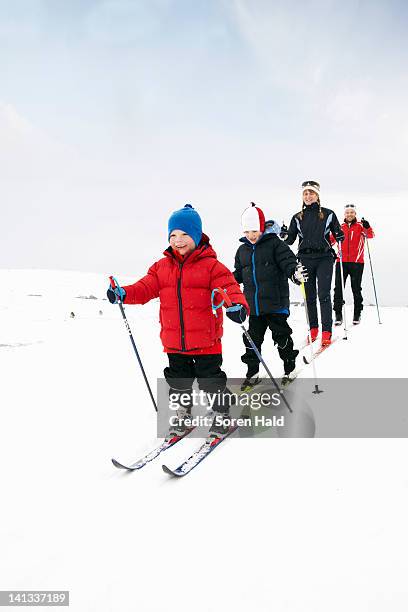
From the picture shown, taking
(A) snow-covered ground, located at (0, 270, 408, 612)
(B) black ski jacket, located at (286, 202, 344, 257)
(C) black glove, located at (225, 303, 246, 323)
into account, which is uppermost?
(B) black ski jacket, located at (286, 202, 344, 257)

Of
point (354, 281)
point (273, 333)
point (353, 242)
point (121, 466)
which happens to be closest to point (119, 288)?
point (121, 466)

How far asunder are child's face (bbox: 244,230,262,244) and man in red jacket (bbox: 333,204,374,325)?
5.11m

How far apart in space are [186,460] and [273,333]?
2.21 m

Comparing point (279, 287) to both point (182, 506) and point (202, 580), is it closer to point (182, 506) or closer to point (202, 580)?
point (182, 506)

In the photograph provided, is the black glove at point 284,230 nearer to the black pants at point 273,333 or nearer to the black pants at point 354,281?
the black pants at point 273,333

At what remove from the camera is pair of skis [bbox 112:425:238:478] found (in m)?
3.15

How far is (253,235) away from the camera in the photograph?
192 inches

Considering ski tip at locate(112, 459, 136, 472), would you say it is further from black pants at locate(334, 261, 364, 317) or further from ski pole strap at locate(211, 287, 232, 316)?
black pants at locate(334, 261, 364, 317)

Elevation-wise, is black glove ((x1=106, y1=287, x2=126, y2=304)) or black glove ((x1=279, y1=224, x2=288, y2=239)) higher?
black glove ((x1=279, y1=224, x2=288, y2=239))

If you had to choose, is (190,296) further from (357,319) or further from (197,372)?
(357,319)

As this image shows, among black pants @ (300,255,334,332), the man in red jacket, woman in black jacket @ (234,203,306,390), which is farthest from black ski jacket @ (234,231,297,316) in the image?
the man in red jacket

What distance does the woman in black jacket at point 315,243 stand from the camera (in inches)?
269

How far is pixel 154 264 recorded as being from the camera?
3.88 meters

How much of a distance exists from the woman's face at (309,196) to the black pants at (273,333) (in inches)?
102
